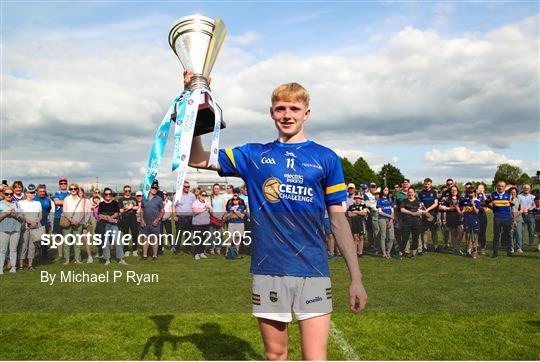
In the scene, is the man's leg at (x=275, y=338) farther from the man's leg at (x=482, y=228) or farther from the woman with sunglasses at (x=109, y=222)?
the man's leg at (x=482, y=228)

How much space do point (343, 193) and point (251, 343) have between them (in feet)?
11.2

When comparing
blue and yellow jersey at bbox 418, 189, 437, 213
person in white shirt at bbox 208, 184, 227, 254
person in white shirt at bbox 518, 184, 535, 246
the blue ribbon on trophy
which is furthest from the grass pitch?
person in white shirt at bbox 518, 184, 535, 246

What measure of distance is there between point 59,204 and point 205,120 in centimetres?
1127

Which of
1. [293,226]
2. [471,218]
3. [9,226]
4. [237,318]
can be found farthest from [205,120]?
[471,218]

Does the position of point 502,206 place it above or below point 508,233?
above

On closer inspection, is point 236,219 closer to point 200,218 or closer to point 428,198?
point 200,218

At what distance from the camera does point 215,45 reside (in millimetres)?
2752

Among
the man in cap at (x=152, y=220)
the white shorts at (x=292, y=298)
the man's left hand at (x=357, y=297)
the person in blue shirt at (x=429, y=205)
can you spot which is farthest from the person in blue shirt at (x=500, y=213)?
the white shorts at (x=292, y=298)

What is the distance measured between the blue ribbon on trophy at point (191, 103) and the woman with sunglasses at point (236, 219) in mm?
10392

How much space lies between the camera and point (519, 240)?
14117 millimetres

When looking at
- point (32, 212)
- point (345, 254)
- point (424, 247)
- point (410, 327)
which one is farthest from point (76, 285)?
point (424, 247)

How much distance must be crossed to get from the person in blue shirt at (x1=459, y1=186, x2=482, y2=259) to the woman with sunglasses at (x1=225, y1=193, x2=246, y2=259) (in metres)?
6.50

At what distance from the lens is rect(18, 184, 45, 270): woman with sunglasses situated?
1127 cm

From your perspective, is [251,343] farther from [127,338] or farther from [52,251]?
[52,251]
